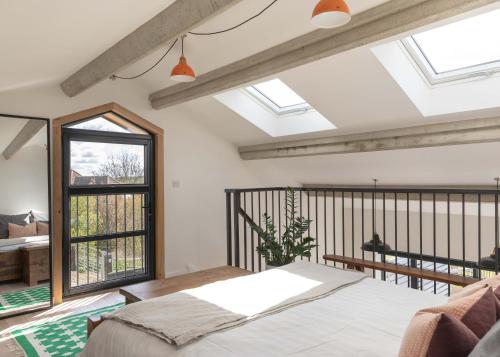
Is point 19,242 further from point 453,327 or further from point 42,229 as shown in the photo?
point 453,327

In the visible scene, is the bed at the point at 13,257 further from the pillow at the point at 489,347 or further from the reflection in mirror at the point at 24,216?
the pillow at the point at 489,347

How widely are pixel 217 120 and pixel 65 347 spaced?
3295 millimetres

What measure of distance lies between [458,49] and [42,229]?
15.2 feet

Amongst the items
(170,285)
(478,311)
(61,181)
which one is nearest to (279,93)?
(61,181)

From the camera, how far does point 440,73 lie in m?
3.71

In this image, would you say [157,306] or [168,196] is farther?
[168,196]

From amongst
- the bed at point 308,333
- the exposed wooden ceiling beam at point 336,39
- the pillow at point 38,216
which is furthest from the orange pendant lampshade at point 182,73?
the pillow at point 38,216

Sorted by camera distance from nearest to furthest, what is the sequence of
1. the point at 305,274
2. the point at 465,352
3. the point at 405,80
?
the point at 465,352 → the point at 305,274 → the point at 405,80

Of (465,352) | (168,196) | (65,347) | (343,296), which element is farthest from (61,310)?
(465,352)

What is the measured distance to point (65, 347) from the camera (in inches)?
119

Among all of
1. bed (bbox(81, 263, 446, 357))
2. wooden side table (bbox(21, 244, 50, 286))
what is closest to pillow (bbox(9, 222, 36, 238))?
wooden side table (bbox(21, 244, 50, 286))

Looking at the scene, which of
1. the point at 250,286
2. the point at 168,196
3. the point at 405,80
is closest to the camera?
the point at 250,286

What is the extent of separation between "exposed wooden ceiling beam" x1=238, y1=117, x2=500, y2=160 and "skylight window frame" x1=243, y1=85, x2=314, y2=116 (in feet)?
1.40

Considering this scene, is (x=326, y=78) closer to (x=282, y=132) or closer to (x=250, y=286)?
(x=282, y=132)
